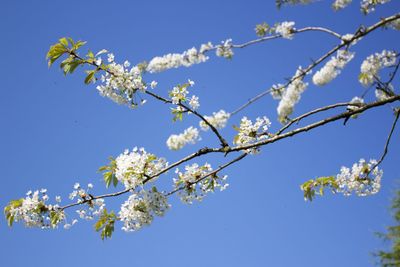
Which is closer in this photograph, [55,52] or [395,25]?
[55,52]

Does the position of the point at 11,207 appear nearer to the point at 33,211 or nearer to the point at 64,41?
the point at 33,211

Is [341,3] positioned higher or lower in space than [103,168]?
higher

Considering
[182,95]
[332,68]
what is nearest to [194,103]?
[182,95]

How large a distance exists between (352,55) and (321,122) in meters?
1.96

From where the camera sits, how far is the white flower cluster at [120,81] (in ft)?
9.16

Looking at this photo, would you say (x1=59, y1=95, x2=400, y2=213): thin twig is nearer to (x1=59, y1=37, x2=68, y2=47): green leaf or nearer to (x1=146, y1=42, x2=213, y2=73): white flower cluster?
(x1=59, y1=37, x2=68, y2=47): green leaf

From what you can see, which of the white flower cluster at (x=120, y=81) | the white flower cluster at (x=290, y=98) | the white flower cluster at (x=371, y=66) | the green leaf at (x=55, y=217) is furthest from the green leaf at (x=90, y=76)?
the white flower cluster at (x=371, y=66)

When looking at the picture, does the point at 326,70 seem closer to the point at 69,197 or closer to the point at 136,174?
the point at 136,174

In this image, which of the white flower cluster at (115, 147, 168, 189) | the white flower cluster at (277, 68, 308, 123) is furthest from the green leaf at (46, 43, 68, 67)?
the white flower cluster at (277, 68, 308, 123)

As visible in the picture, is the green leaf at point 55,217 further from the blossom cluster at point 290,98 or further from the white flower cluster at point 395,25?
the white flower cluster at point 395,25

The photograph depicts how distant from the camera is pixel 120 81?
9.19 feet

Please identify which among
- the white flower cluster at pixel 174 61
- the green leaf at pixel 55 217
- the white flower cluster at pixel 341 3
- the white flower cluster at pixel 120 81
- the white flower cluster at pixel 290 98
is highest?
the white flower cluster at pixel 174 61

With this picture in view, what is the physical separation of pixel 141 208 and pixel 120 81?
2.94ft

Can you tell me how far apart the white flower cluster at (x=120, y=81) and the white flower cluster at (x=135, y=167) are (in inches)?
16.3
